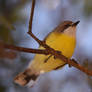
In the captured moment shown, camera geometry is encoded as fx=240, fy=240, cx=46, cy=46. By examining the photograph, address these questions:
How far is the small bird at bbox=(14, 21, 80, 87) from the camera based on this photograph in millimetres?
2354

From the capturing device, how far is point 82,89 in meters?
3.48

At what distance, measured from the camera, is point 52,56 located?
2.31 m

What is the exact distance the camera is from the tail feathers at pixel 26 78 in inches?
101

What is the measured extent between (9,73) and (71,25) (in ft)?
4.10

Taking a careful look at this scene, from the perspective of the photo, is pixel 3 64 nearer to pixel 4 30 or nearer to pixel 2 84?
pixel 2 84

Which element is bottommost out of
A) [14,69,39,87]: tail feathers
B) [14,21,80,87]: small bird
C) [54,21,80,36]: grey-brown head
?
[14,69,39,87]: tail feathers

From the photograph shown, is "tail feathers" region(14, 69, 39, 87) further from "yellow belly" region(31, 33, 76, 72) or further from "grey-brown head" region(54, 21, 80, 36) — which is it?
"grey-brown head" region(54, 21, 80, 36)

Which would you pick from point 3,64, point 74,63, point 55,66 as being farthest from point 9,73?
point 74,63

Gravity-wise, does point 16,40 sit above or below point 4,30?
below

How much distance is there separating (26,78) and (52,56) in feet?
1.75

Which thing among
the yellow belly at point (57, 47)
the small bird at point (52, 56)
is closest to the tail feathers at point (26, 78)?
the small bird at point (52, 56)

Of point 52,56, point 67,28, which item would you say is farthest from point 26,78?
point 67,28

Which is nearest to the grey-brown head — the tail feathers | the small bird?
the small bird

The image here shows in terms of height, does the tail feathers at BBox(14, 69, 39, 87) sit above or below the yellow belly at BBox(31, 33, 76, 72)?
below
